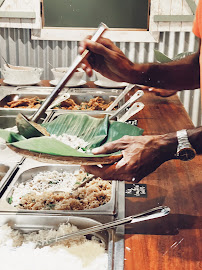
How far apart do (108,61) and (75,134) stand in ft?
1.37

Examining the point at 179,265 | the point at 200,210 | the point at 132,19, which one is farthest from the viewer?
the point at 132,19

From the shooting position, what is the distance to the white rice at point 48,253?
3.34 feet

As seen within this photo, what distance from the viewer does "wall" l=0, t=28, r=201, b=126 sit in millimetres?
4141

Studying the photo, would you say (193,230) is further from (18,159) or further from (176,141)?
(18,159)

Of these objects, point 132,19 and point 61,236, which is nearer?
point 61,236

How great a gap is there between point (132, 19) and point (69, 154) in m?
3.41

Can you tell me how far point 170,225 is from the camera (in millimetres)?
1094

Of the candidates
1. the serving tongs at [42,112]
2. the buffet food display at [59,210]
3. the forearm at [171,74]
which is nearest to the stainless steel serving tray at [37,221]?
the buffet food display at [59,210]

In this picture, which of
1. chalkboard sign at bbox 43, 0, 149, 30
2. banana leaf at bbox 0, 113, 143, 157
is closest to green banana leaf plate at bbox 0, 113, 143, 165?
banana leaf at bbox 0, 113, 143, 157

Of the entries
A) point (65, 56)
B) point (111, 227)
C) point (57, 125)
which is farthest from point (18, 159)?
point (65, 56)

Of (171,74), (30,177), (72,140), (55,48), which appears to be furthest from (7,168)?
(55,48)

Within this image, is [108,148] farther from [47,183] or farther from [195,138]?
[47,183]

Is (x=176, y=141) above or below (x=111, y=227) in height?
above

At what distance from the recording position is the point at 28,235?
115 cm
